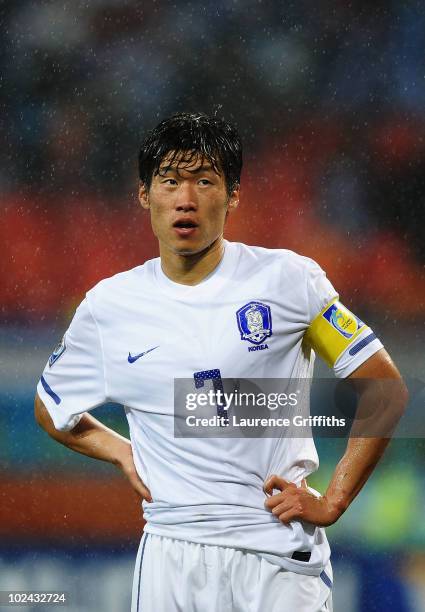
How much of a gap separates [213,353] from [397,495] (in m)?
1.75

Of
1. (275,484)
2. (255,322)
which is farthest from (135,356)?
(275,484)

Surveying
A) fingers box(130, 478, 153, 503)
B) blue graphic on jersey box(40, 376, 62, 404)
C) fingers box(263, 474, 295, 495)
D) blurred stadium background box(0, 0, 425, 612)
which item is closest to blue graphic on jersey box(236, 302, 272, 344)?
fingers box(263, 474, 295, 495)

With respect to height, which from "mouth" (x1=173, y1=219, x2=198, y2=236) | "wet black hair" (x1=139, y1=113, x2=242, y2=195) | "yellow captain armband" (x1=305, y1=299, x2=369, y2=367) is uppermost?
"wet black hair" (x1=139, y1=113, x2=242, y2=195)

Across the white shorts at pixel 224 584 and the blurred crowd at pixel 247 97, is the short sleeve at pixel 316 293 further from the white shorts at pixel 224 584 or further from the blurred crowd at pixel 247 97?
the blurred crowd at pixel 247 97

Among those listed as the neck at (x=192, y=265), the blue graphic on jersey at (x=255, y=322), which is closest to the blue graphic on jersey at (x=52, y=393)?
the neck at (x=192, y=265)

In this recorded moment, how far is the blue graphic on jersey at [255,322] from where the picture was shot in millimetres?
1995

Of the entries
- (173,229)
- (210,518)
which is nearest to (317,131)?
(173,229)

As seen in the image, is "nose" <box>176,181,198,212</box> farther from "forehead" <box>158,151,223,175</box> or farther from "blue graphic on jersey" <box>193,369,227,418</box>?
"blue graphic on jersey" <box>193,369,227,418</box>

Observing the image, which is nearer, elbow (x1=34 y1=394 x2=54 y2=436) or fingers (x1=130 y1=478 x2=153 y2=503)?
fingers (x1=130 y1=478 x2=153 y2=503)

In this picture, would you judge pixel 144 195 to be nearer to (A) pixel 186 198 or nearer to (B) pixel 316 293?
(A) pixel 186 198

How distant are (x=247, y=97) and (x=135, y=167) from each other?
49 centimetres

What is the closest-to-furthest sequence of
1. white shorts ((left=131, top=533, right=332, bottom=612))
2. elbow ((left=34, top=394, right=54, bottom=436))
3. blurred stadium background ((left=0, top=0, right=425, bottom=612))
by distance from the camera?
white shorts ((left=131, top=533, right=332, bottom=612)) → elbow ((left=34, top=394, right=54, bottom=436)) → blurred stadium background ((left=0, top=0, right=425, bottom=612))

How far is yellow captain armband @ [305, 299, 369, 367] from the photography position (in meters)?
2.01

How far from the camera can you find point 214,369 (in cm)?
200
